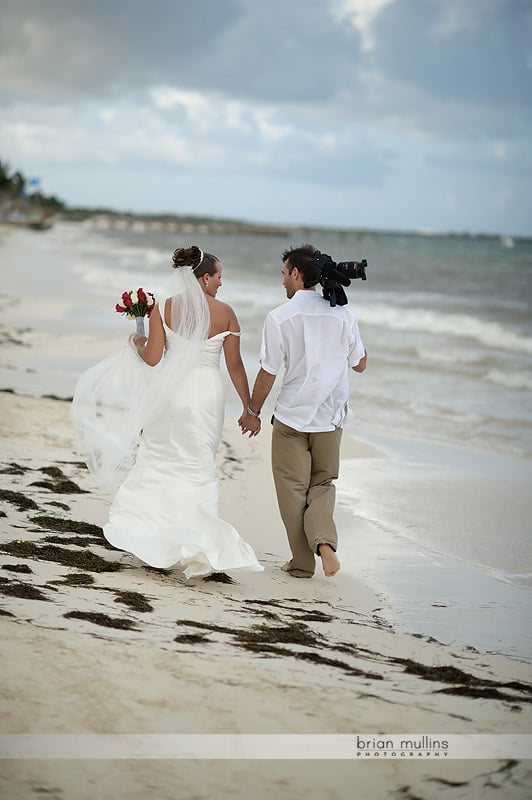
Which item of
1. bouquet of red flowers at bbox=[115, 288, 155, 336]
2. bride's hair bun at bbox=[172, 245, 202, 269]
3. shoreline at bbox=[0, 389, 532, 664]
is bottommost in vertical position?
shoreline at bbox=[0, 389, 532, 664]

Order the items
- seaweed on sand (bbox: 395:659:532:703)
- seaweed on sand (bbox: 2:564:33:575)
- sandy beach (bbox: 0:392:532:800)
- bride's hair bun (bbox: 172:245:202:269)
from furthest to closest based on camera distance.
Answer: bride's hair bun (bbox: 172:245:202:269) < seaweed on sand (bbox: 2:564:33:575) < seaweed on sand (bbox: 395:659:532:703) < sandy beach (bbox: 0:392:532:800)

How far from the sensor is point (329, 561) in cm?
530

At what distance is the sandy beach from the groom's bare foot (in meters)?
0.12

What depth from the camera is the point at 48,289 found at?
23.9 m

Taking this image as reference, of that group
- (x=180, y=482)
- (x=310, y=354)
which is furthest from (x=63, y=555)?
(x=310, y=354)

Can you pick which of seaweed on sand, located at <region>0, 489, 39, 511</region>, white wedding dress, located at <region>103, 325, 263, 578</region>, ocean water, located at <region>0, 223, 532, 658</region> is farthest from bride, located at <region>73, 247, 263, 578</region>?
ocean water, located at <region>0, 223, 532, 658</region>

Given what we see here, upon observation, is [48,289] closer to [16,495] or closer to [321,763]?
[16,495]

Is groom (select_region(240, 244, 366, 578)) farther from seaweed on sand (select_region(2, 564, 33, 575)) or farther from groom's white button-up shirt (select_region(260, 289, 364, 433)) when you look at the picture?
seaweed on sand (select_region(2, 564, 33, 575))

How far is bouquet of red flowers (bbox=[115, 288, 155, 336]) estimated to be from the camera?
547 centimetres

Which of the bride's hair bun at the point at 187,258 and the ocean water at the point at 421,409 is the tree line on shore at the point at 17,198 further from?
the bride's hair bun at the point at 187,258

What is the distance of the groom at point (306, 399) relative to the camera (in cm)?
529

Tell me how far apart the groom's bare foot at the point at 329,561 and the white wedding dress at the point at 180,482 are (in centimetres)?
45

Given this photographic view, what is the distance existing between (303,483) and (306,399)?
537mm

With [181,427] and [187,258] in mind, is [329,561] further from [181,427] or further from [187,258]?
[187,258]
